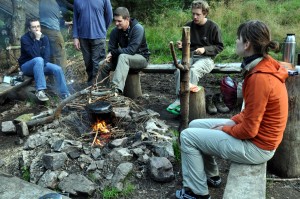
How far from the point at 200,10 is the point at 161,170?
9.82 ft

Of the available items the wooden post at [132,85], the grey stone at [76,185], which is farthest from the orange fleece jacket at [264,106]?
the wooden post at [132,85]

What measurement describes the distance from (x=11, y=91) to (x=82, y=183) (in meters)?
3.74

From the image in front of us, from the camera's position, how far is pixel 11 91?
22.7ft

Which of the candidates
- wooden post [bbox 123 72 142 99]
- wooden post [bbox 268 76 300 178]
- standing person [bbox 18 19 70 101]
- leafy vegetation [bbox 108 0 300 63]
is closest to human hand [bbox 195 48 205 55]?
wooden post [bbox 123 72 142 99]

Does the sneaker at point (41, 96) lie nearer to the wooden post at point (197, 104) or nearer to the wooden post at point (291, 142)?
the wooden post at point (197, 104)

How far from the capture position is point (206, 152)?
134 inches

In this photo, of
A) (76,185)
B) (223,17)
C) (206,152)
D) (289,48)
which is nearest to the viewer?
(206,152)

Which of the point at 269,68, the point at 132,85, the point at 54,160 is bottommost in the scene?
the point at 54,160

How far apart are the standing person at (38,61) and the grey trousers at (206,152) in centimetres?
365

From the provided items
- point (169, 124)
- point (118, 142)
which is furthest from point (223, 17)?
point (118, 142)

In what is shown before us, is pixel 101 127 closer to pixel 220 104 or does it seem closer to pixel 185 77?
pixel 185 77

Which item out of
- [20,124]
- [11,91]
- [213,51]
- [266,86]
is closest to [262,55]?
[266,86]

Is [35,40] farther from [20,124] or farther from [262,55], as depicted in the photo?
[262,55]

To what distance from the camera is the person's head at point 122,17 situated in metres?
6.02
